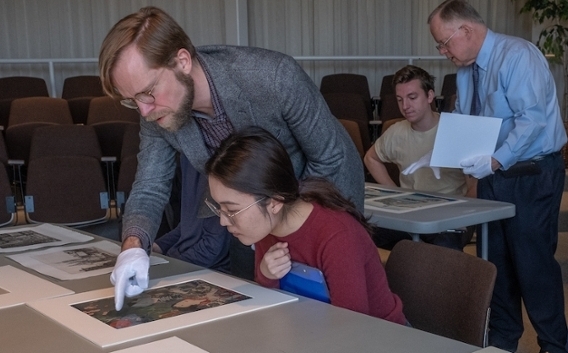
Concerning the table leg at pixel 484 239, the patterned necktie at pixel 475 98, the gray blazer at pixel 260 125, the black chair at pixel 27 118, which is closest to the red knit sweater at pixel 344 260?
the gray blazer at pixel 260 125

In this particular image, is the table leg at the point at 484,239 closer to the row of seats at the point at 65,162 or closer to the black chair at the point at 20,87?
the row of seats at the point at 65,162

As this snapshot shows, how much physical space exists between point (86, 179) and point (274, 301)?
2.98 meters

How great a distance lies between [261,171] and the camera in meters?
1.57

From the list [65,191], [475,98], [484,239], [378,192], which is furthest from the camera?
[65,191]

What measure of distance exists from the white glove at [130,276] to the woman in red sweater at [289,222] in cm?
20

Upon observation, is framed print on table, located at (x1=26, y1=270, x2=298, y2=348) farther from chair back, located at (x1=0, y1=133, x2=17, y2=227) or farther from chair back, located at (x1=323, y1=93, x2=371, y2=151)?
chair back, located at (x1=323, y1=93, x2=371, y2=151)

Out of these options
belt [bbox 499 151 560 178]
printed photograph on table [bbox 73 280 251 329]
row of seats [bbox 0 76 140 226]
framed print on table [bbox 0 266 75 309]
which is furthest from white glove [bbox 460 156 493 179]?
row of seats [bbox 0 76 140 226]

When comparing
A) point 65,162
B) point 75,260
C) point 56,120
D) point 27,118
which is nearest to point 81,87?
point 56,120

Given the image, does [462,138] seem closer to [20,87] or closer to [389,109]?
[389,109]

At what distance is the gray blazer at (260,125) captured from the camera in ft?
5.65

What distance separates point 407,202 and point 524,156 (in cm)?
47

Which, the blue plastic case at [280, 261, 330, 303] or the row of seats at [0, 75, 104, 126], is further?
the row of seats at [0, 75, 104, 126]

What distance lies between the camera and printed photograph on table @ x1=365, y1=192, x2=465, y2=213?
2713mm

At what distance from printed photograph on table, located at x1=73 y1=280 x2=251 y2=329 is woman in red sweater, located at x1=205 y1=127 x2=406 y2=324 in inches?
5.2
